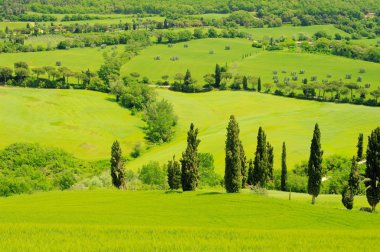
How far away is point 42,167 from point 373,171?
299 ft

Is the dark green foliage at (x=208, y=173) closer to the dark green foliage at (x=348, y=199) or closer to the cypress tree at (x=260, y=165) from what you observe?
the cypress tree at (x=260, y=165)

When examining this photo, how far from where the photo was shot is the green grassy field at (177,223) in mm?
53406

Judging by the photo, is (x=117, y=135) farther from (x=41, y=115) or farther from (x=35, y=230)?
(x=35, y=230)

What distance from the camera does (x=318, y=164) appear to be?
92.7 m

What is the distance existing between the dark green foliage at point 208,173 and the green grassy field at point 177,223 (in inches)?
1156

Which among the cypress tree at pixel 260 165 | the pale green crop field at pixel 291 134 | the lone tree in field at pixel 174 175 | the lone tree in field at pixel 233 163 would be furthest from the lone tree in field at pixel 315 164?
the pale green crop field at pixel 291 134

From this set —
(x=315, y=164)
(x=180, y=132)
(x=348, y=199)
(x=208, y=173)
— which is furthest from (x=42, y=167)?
(x=348, y=199)

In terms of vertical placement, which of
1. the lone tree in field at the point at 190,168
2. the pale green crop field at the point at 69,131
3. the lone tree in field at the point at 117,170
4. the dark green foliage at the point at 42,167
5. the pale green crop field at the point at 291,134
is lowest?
the pale green crop field at the point at 69,131

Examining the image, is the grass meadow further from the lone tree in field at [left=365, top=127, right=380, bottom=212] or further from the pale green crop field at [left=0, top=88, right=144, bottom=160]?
the lone tree in field at [left=365, top=127, right=380, bottom=212]

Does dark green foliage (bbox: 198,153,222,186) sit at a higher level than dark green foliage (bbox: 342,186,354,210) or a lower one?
lower

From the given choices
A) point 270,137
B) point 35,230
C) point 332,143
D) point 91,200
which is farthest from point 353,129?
point 35,230

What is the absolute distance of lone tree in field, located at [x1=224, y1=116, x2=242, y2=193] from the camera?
304ft

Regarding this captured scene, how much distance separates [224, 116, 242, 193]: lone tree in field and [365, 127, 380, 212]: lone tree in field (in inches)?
822

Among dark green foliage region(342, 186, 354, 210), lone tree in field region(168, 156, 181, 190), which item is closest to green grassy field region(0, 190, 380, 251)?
dark green foliage region(342, 186, 354, 210)
